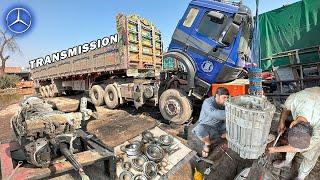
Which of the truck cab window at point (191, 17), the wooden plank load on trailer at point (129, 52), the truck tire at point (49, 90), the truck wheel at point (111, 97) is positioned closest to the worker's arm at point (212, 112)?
the truck cab window at point (191, 17)

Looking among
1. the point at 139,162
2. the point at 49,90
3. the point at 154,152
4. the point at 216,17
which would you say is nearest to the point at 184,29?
the point at 216,17

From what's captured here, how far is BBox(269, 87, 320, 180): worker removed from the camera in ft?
9.26

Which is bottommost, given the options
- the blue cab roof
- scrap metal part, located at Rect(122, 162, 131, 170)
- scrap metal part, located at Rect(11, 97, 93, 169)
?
scrap metal part, located at Rect(122, 162, 131, 170)

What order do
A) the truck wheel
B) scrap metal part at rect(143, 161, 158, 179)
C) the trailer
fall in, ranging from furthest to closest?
1. the truck wheel
2. the trailer
3. scrap metal part at rect(143, 161, 158, 179)

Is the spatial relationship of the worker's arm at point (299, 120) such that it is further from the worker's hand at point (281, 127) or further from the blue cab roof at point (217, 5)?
the blue cab roof at point (217, 5)

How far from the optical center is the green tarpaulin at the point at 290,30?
737cm

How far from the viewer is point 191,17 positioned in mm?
6500

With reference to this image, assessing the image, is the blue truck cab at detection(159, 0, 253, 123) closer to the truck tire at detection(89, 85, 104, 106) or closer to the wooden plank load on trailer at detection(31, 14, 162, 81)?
the wooden plank load on trailer at detection(31, 14, 162, 81)

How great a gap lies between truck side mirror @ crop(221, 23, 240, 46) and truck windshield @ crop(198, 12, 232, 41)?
0.13 meters

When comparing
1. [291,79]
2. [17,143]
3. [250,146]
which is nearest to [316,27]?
[291,79]

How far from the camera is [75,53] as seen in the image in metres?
11.9

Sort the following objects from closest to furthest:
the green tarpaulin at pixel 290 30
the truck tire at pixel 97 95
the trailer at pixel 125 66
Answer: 1. the green tarpaulin at pixel 290 30
2. the trailer at pixel 125 66
3. the truck tire at pixel 97 95

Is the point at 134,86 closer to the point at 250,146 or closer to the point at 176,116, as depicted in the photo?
the point at 176,116

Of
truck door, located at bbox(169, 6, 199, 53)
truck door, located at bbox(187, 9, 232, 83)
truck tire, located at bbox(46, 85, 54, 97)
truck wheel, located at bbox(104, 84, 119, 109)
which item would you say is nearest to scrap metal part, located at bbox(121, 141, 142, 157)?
truck door, located at bbox(187, 9, 232, 83)
